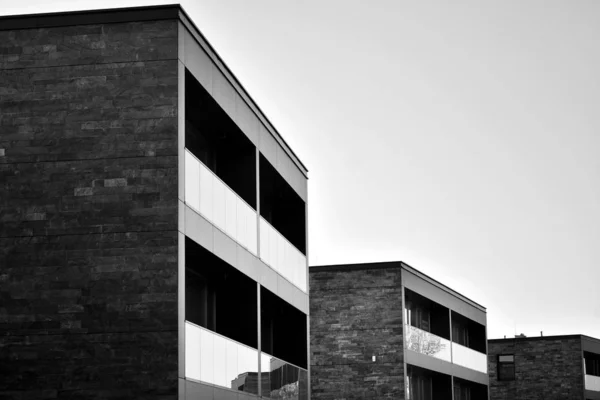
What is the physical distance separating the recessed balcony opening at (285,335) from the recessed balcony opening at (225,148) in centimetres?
515

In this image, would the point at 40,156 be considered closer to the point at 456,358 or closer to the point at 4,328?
the point at 4,328

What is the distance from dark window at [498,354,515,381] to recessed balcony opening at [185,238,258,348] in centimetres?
3299

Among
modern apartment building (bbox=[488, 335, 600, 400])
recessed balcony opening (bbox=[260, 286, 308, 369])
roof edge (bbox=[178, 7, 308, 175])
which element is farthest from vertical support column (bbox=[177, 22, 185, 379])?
modern apartment building (bbox=[488, 335, 600, 400])

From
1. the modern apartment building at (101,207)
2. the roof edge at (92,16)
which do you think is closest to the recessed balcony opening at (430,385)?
the modern apartment building at (101,207)

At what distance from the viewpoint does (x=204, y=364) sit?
1786 centimetres

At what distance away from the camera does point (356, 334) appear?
1336 inches

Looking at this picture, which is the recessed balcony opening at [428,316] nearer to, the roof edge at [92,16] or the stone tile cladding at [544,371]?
the stone tile cladding at [544,371]

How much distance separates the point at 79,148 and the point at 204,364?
4.26 m

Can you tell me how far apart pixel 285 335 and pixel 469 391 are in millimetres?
20698

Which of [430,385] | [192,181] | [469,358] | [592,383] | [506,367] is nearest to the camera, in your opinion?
[192,181]

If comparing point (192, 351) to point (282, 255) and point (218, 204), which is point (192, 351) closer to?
point (218, 204)

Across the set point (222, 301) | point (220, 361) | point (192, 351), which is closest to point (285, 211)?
point (222, 301)

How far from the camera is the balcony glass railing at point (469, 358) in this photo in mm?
40969

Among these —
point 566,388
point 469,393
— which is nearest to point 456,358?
point 469,393
